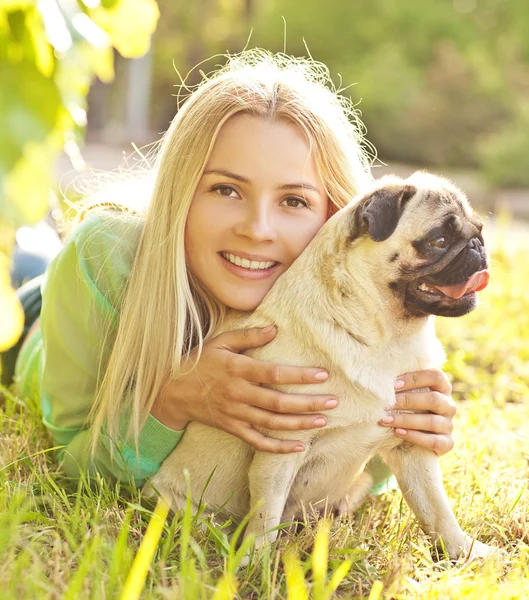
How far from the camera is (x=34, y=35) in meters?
1.17

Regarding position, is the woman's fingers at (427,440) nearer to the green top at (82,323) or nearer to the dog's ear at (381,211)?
the green top at (82,323)

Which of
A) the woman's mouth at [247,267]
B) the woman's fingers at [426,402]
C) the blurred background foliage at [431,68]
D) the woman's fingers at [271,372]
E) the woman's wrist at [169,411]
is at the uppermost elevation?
the blurred background foliage at [431,68]

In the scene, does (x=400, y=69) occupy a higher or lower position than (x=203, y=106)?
higher

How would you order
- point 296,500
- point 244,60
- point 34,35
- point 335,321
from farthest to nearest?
point 244,60 → point 296,500 → point 335,321 → point 34,35

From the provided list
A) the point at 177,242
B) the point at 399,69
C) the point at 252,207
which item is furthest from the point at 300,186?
the point at 399,69

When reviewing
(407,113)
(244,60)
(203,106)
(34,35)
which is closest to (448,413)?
(203,106)

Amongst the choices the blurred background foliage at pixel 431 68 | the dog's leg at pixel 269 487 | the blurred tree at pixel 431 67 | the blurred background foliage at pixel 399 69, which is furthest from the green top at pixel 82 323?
the blurred tree at pixel 431 67

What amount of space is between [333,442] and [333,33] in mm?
21045

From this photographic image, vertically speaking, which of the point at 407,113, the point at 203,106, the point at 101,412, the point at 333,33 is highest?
the point at 333,33

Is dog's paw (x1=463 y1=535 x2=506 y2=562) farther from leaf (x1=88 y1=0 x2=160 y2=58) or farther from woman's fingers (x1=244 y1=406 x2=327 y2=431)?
leaf (x1=88 y1=0 x2=160 y2=58)

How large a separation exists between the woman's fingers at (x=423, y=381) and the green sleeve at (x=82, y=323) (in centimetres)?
96

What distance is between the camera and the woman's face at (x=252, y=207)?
2.50 metres

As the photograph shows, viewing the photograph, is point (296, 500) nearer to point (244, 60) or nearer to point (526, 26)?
point (244, 60)

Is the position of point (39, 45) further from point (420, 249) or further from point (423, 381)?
point (423, 381)
